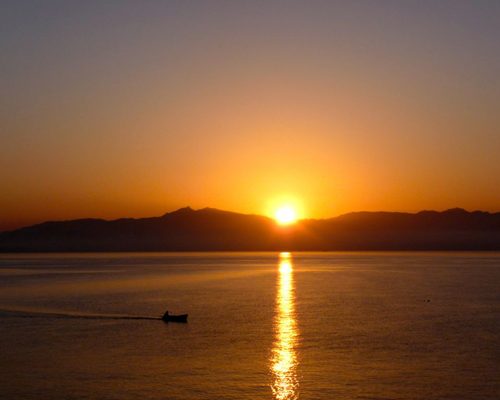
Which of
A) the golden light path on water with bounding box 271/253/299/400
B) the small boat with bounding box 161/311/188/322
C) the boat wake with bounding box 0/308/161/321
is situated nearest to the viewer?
the golden light path on water with bounding box 271/253/299/400

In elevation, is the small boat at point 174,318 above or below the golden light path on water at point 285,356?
above

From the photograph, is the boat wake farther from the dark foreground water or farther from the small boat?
the small boat

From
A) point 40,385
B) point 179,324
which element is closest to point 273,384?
point 40,385

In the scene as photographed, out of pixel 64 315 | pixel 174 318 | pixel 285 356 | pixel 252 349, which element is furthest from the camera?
pixel 64 315

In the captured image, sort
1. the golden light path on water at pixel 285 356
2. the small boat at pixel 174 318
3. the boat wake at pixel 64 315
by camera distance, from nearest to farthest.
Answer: the golden light path on water at pixel 285 356
the small boat at pixel 174 318
the boat wake at pixel 64 315

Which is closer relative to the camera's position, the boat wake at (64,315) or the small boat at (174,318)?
the small boat at (174,318)

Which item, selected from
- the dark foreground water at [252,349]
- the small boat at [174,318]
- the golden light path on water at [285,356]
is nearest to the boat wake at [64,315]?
the dark foreground water at [252,349]

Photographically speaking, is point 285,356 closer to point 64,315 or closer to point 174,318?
point 174,318

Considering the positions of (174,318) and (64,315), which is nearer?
(174,318)

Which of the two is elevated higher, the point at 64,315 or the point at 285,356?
the point at 64,315

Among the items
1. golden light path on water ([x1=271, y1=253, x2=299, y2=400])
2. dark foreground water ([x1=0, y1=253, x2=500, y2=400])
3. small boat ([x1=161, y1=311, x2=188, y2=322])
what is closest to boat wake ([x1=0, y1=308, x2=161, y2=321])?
dark foreground water ([x1=0, y1=253, x2=500, y2=400])

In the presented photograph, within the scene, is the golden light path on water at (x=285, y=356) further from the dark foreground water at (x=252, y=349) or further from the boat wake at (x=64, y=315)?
the boat wake at (x=64, y=315)

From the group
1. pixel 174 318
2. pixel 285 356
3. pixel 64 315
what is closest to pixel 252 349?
pixel 285 356

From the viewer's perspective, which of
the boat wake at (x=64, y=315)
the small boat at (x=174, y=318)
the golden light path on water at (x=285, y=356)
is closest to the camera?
the golden light path on water at (x=285, y=356)
